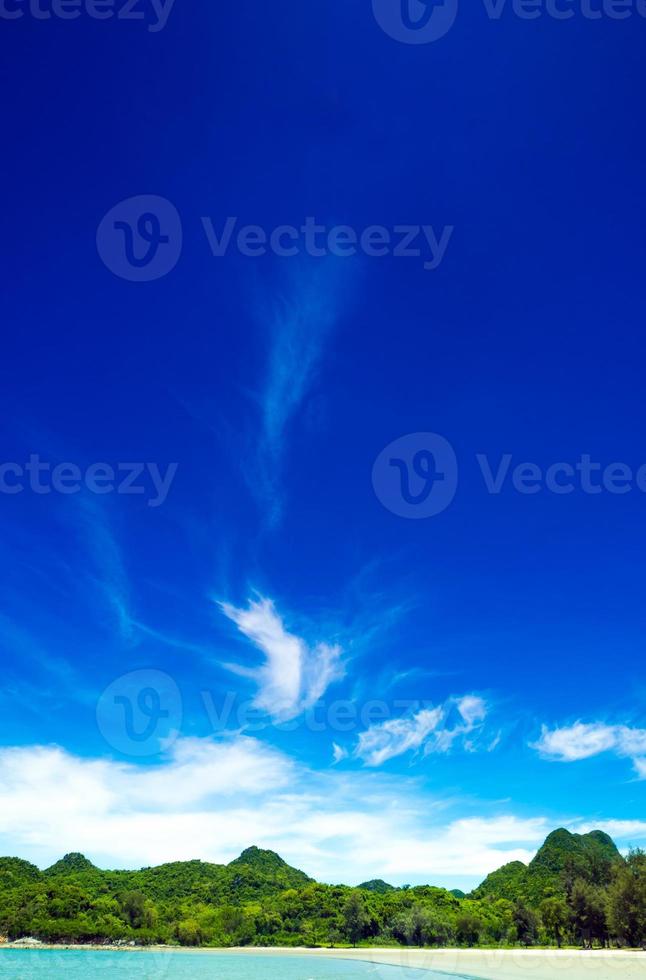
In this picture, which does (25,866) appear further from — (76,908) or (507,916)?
(507,916)

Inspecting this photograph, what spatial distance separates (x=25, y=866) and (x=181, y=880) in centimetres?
3668

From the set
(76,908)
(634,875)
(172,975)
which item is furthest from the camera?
(76,908)

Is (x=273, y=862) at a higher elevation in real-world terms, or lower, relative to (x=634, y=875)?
lower

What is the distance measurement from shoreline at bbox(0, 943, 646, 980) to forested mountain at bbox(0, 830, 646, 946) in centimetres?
300

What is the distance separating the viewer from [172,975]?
190ft

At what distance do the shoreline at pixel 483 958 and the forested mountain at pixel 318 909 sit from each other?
118 inches

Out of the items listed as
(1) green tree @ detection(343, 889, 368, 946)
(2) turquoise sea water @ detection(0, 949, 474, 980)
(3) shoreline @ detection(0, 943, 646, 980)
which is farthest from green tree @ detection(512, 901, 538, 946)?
(2) turquoise sea water @ detection(0, 949, 474, 980)

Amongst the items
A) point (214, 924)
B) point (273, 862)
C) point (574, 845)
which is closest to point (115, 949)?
point (214, 924)

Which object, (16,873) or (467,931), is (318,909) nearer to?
(467,931)

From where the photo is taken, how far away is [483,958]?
70.6 metres

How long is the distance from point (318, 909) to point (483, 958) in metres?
52.2

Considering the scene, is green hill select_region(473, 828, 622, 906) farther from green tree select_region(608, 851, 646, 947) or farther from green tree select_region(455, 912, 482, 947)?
green tree select_region(455, 912, 482, 947)

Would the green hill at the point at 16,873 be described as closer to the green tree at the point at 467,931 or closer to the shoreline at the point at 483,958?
the shoreline at the point at 483,958

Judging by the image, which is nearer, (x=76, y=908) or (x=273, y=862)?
(x=76, y=908)
